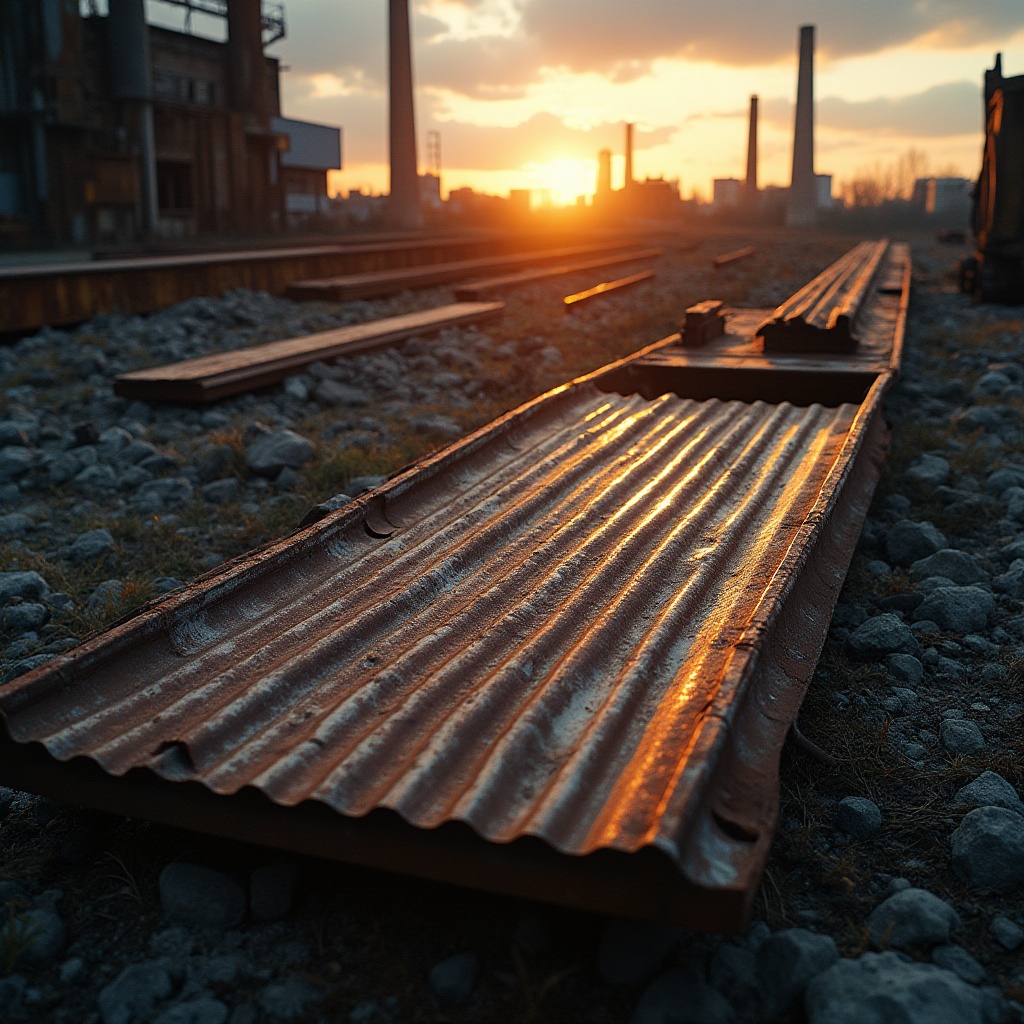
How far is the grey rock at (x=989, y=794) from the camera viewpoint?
6.67 feet

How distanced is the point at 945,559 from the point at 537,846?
236 centimetres

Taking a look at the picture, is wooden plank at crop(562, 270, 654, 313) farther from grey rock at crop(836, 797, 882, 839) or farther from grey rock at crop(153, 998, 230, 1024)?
grey rock at crop(153, 998, 230, 1024)

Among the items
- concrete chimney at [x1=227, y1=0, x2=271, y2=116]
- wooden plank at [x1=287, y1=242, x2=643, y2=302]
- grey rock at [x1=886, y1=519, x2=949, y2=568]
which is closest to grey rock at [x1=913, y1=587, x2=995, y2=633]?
grey rock at [x1=886, y1=519, x2=949, y2=568]

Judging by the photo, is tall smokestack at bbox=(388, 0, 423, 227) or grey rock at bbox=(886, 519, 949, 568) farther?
tall smokestack at bbox=(388, 0, 423, 227)

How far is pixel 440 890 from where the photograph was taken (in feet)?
5.67

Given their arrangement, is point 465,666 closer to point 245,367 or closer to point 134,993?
point 134,993

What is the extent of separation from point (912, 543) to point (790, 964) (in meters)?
2.27

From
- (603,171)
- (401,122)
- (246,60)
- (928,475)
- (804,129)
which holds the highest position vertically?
(603,171)

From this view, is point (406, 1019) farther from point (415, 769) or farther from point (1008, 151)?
point (1008, 151)

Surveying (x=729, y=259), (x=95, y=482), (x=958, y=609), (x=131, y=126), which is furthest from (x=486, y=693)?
(x=131, y=126)

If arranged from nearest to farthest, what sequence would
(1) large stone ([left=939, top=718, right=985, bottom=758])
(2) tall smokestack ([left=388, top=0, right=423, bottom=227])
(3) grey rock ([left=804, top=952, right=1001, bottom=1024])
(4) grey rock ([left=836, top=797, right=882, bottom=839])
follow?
(3) grey rock ([left=804, top=952, right=1001, bottom=1024]) → (4) grey rock ([left=836, top=797, right=882, bottom=839]) → (1) large stone ([left=939, top=718, right=985, bottom=758]) → (2) tall smokestack ([left=388, top=0, right=423, bottom=227])

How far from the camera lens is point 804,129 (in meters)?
40.9

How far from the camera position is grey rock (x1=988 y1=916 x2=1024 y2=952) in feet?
5.43

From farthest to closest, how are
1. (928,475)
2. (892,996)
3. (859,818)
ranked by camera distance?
(928,475), (859,818), (892,996)
